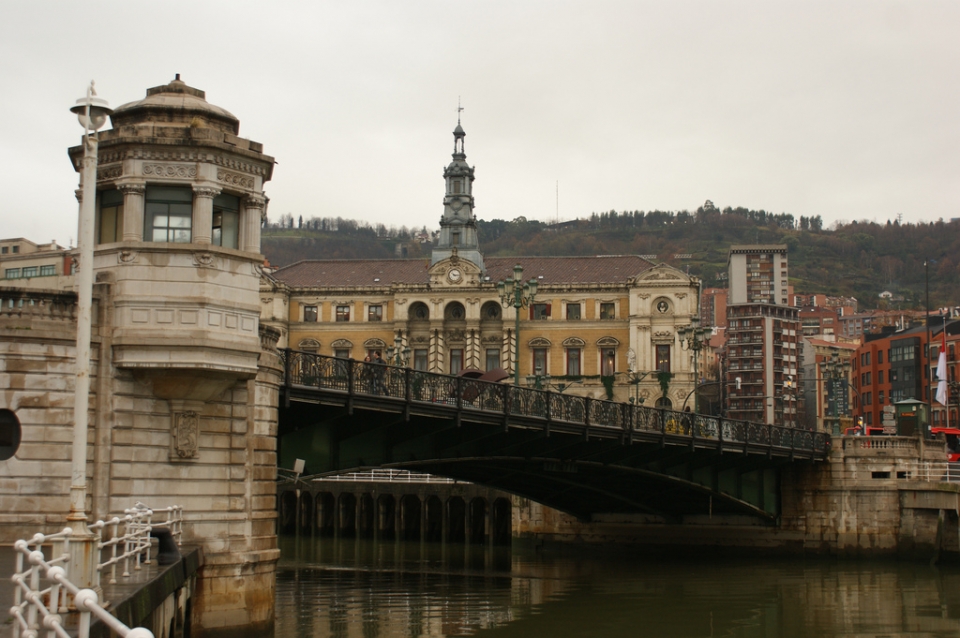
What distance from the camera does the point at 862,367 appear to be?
135125 mm

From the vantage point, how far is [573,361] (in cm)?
10838

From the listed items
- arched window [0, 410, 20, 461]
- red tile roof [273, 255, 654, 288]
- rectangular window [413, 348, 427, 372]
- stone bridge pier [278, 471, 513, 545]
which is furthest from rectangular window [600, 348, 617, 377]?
arched window [0, 410, 20, 461]

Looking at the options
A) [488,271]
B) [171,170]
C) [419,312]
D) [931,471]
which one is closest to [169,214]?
[171,170]

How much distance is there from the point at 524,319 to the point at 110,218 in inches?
3365

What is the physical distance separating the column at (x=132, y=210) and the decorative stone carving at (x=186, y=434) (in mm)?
3536

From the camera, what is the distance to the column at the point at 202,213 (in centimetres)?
2406

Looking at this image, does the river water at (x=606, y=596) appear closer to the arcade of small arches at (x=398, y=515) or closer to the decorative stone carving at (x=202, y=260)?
the arcade of small arches at (x=398, y=515)

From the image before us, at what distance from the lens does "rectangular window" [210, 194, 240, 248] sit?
24938 millimetres

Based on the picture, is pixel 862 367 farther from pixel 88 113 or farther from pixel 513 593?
pixel 88 113

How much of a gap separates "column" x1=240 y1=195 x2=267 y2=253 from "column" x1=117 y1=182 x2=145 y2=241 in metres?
2.03

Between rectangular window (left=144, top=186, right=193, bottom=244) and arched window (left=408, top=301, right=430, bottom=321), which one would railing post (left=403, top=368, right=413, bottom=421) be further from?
arched window (left=408, top=301, right=430, bottom=321)

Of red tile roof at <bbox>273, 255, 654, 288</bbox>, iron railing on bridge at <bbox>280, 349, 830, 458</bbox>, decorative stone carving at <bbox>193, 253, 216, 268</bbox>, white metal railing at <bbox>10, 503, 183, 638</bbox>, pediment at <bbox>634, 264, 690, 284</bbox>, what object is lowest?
white metal railing at <bbox>10, 503, 183, 638</bbox>

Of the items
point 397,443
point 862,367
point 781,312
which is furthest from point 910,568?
point 781,312

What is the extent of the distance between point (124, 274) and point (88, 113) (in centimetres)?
865
